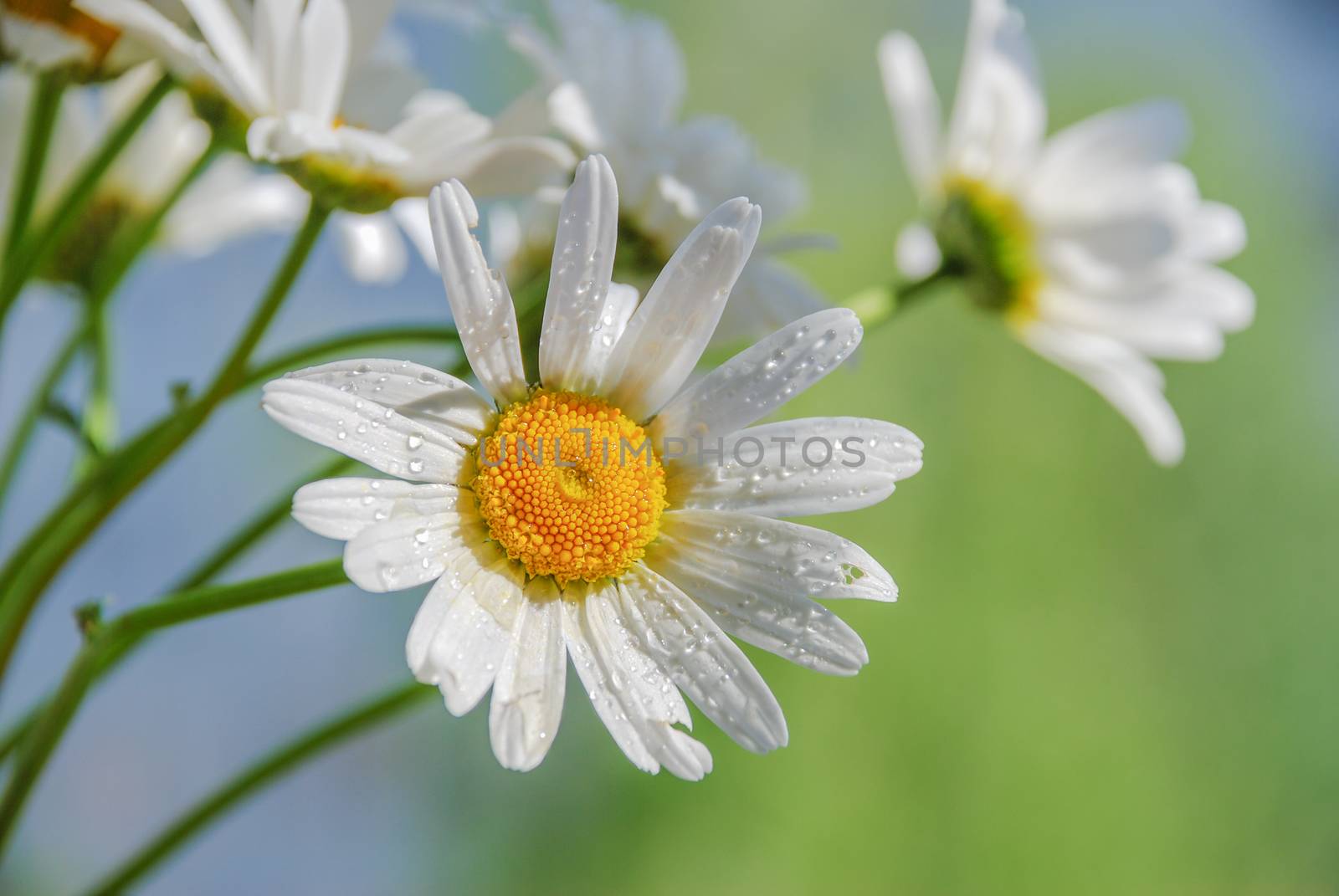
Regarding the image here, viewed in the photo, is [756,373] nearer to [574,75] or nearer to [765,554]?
[765,554]

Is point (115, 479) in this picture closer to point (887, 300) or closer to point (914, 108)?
point (887, 300)

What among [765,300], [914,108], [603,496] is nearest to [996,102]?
[914,108]

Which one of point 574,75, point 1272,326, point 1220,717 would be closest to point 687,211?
point 574,75

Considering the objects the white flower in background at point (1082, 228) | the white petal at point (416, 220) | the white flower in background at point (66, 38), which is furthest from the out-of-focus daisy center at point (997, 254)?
the white flower in background at point (66, 38)

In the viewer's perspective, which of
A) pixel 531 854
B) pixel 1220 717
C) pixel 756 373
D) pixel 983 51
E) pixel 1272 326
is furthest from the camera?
pixel 1272 326

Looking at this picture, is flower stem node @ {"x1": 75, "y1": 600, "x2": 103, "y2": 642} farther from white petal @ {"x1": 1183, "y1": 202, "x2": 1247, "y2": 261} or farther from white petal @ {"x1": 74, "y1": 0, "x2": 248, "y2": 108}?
white petal @ {"x1": 1183, "y1": 202, "x2": 1247, "y2": 261}

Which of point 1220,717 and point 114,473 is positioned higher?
point 114,473

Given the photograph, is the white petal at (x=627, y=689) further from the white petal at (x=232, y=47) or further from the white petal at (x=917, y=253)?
the white petal at (x=917, y=253)
